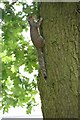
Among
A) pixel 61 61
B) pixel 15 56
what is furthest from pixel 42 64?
pixel 15 56

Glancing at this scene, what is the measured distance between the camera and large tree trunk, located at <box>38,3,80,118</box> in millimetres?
2115

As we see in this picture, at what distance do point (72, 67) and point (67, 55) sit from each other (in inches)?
3.8

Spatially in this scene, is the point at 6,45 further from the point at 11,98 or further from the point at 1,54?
the point at 11,98

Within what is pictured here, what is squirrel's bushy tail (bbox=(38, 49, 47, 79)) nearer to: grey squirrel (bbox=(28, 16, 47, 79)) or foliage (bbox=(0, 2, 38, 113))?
grey squirrel (bbox=(28, 16, 47, 79))

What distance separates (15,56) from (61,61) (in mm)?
1105

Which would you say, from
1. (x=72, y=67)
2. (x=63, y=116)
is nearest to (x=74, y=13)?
(x=72, y=67)

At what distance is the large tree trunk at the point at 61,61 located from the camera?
83.3 inches

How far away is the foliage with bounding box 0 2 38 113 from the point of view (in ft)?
10.3

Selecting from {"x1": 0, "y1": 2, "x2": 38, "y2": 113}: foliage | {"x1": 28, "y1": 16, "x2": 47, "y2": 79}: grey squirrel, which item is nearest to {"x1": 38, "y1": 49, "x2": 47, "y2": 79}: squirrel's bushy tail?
{"x1": 28, "y1": 16, "x2": 47, "y2": 79}: grey squirrel

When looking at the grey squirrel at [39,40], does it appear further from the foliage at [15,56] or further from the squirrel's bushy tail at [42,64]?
the foliage at [15,56]

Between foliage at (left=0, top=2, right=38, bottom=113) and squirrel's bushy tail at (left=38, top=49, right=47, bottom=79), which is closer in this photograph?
squirrel's bushy tail at (left=38, top=49, right=47, bottom=79)

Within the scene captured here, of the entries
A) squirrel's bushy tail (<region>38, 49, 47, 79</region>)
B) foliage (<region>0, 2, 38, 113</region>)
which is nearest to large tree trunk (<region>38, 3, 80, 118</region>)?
squirrel's bushy tail (<region>38, 49, 47, 79</region>)

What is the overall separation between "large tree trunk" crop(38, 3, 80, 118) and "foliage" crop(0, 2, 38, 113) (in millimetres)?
883

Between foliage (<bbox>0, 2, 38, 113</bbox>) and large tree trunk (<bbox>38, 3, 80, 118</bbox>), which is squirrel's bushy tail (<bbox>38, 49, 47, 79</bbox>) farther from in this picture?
foliage (<bbox>0, 2, 38, 113</bbox>)
